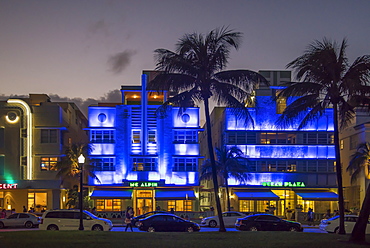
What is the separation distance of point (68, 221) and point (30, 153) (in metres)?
25.2

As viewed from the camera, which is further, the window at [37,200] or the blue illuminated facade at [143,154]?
the blue illuminated facade at [143,154]

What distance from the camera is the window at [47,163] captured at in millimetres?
60688

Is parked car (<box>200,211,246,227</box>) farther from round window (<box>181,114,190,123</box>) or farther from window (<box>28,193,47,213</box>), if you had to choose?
window (<box>28,193,47,213</box>)

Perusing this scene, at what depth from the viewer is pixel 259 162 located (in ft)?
214

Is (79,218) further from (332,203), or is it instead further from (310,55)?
(332,203)

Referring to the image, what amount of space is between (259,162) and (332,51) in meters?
36.0

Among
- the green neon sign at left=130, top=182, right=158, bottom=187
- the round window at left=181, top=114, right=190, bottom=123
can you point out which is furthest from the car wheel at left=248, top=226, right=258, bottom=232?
the round window at left=181, top=114, right=190, bottom=123

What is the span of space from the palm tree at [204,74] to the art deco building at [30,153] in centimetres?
3237

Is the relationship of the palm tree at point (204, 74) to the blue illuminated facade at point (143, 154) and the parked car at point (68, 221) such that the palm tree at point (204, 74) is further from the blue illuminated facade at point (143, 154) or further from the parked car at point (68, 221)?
the blue illuminated facade at point (143, 154)

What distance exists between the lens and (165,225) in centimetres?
3691

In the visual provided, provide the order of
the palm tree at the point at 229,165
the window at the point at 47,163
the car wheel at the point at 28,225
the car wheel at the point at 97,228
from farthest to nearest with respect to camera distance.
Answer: the window at the point at 47,163 < the palm tree at the point at 229,165 < the car wheel at the point at 28,225 < the car wheel at the point at 97,228

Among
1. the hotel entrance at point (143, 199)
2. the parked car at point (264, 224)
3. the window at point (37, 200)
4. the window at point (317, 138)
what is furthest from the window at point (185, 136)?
the parked car at point (264, 224)

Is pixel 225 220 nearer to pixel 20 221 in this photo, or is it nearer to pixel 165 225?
pixel 165 225

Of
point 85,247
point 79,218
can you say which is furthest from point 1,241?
point 79,218
